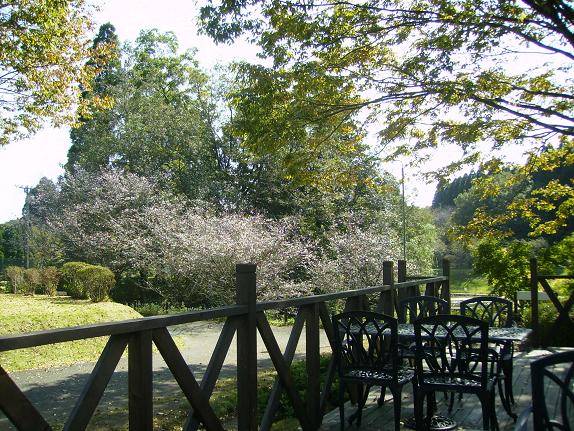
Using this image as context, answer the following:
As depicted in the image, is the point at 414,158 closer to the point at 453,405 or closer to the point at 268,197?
the point at 453,405

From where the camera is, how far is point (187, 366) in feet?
9.71

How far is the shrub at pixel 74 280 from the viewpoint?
635 inches

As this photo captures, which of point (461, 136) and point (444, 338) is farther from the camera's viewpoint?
point (461, 136)

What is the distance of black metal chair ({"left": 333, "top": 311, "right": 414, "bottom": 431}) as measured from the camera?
4.22m

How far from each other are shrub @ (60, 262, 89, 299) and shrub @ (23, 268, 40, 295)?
2.22 m

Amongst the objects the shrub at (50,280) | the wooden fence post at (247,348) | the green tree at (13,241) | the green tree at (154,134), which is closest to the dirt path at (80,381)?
the wooden fence post at (247,348)

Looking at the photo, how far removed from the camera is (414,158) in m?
10.8

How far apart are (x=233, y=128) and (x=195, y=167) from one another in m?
13.2

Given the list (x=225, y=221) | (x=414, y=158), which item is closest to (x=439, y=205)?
(x=225, y=221)

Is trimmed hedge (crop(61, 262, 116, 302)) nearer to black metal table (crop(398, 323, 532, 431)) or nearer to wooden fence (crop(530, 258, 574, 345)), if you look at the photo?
wooden fence (crop(530, 258, 574, 345))

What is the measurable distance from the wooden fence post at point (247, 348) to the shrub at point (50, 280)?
16.9 meters

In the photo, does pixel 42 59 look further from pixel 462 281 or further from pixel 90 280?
pixel 462 281

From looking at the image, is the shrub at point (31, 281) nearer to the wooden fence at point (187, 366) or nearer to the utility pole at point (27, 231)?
the utility pole at point (27, 231)

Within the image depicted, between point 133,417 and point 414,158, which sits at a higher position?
point 414,158
